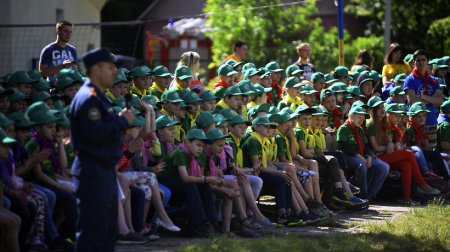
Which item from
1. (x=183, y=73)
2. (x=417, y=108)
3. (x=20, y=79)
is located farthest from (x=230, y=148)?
(x=417, y=108)

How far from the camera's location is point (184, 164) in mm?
10938

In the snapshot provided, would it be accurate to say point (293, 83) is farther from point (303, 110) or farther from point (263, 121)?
point (263, 121)

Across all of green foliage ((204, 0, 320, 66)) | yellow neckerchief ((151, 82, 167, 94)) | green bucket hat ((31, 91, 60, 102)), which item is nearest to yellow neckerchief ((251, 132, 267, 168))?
yellow neckerchief ((151, 82, 167, 94))

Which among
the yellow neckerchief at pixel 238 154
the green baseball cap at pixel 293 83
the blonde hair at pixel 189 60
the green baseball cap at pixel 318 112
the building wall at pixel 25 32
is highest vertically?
the building wall at pixel 25 32

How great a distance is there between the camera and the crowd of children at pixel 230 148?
970 cm

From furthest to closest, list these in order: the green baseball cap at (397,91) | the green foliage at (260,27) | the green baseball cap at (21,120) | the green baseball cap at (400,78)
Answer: the green foliage at (260,27) < the green baseball cap at (400,78) < the green baseball cap at (397,91) < the green baseball cap at (21,120)

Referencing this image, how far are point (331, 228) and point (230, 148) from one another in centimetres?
153

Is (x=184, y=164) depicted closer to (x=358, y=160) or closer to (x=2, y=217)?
(x=2, y=217)

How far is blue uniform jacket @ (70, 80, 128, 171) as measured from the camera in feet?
26.6

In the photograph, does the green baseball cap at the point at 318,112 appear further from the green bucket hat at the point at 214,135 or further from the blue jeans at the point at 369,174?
the green bucket hat at the point at 214,135

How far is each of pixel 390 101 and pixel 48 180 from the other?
7.27m

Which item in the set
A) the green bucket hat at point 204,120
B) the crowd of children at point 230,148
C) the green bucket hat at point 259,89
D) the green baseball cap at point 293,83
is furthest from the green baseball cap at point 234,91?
the green bucket hat at point 204,120

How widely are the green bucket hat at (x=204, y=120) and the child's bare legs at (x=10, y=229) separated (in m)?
3.11

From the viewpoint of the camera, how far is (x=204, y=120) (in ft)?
37.7
